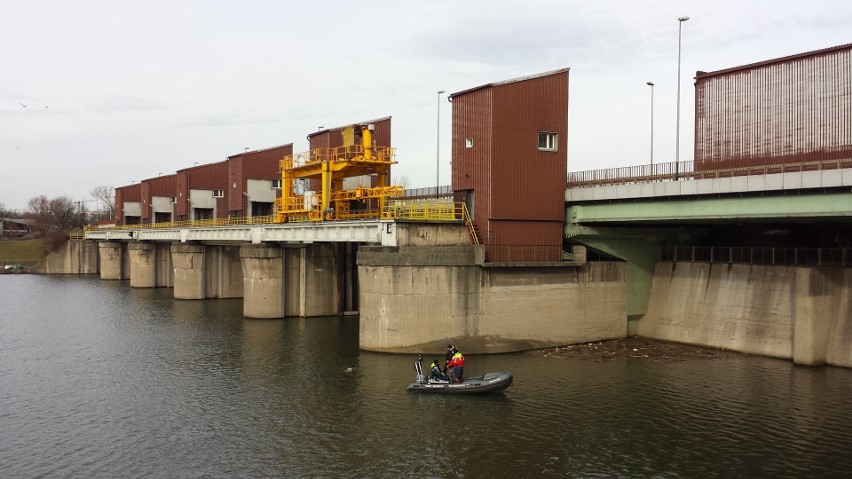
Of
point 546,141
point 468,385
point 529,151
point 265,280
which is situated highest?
point 546,141

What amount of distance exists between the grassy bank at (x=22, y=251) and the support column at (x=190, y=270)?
71.8 m

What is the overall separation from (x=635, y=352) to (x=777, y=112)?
48.9 feet

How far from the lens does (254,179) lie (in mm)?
64688

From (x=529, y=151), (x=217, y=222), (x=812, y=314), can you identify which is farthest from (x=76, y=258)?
(x=812, y=314)

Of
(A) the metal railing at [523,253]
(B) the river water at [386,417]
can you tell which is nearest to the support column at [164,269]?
(B) the river water at [386,417]

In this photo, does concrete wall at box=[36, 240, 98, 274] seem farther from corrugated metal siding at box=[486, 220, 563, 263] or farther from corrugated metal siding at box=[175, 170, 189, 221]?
corrugated metal siding at box=[486, 220, 563, 263]

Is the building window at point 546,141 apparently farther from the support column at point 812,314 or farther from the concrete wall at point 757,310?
the support column at point 812,314

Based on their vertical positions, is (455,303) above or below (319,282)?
above

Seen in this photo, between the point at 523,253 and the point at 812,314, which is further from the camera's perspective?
the point at 523,253

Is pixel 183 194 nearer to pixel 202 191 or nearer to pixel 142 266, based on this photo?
pixel 202 191

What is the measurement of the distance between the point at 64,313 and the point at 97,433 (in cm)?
3781

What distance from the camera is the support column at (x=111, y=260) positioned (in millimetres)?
96188

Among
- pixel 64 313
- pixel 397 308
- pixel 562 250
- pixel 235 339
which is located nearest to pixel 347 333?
pixel 235 339

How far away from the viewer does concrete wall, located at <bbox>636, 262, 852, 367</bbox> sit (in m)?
34.1
